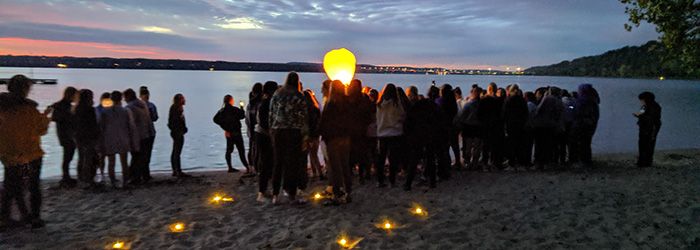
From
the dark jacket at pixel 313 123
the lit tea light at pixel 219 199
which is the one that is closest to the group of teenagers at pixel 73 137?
the lit tea light at pixel 219 199

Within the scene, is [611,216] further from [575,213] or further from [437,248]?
[437,248]

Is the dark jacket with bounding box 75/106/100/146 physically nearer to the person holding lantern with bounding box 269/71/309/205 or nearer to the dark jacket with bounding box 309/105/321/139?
the person holding lantern with bounding box 269/71/309/205

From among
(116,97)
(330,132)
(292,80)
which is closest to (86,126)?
(116,97)

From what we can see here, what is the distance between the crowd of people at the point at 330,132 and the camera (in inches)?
203

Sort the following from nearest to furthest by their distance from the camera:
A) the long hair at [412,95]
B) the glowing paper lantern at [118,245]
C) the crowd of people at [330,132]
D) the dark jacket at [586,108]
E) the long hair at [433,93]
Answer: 1. the glowing paper lantern at [118,245]
2. the crowd of people at [330,132]
3. the long hair at [433,93]
4. the long hair at [412,95]
5. the dark jacket at [586,108]

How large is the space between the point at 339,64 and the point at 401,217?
4058 mm

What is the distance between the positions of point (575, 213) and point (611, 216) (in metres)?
0.41

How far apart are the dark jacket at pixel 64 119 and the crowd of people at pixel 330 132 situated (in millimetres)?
14

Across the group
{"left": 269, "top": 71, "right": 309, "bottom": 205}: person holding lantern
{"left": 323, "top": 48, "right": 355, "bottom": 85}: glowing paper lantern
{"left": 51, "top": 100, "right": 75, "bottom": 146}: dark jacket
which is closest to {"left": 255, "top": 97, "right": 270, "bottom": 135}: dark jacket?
{"left": 269, "top": 71, "right": 309, "bottom": 205}: person holding lantern

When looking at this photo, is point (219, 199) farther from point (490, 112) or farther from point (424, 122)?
point (490, 112)

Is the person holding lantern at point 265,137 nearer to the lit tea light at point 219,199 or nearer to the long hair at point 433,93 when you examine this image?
the lit tea light at point 219,199

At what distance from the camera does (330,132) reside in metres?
5.88

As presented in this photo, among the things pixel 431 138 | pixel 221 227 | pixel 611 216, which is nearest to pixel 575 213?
pixel 611 216

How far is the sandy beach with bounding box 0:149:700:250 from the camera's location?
15.7 feet
